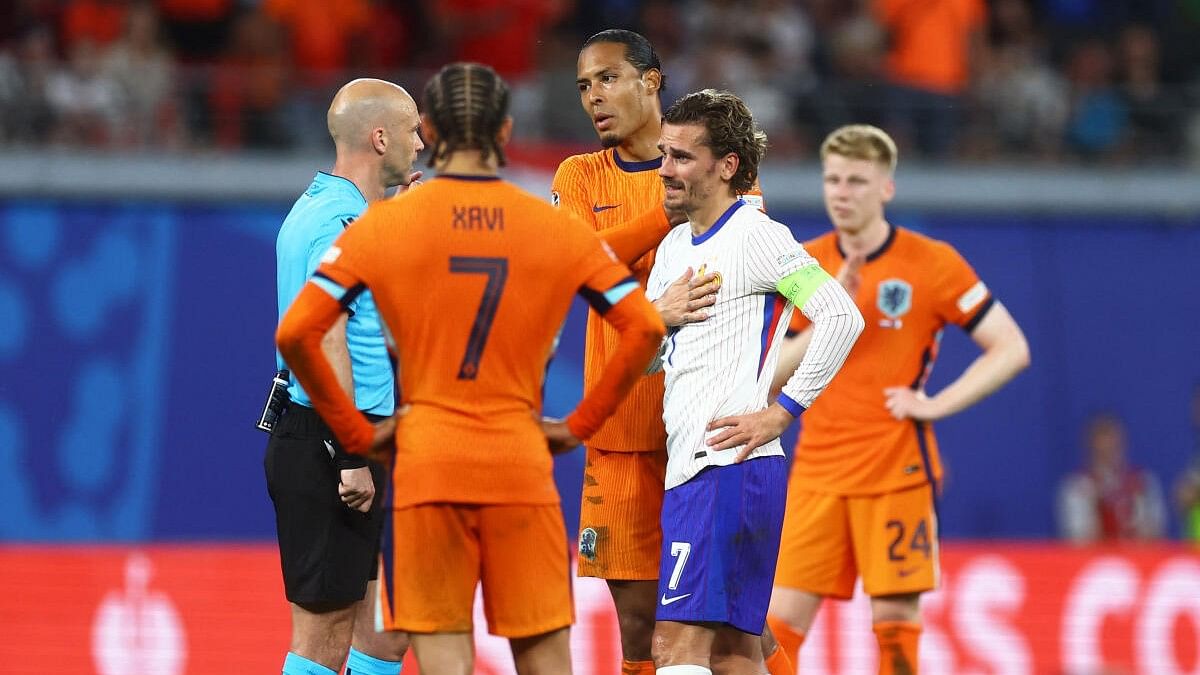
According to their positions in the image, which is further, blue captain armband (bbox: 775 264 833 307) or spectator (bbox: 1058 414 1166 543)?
spectator (bbox: 1058 414 1166 543)

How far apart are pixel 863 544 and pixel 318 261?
9.95 ft

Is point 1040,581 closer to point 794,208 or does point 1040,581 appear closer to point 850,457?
point 850,457

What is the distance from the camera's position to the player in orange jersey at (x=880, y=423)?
7.71 metres

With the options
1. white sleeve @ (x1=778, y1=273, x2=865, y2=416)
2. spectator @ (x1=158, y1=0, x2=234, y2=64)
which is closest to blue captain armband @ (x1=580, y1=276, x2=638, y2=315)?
white sleeve @ (x1=778, y1=273, x2=865, y2=416)

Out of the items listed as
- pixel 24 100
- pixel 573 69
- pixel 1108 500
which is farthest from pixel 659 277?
pixel 24 100

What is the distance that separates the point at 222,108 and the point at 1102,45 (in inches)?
342

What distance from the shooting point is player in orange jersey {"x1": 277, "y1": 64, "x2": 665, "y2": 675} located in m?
4.91

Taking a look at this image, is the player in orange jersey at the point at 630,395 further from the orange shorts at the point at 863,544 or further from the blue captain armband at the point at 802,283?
the orange shorts at the point at 863,544

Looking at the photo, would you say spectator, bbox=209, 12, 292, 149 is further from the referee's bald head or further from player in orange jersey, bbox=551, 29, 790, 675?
player in orange jersey, bbox=551, 29, 790, 675

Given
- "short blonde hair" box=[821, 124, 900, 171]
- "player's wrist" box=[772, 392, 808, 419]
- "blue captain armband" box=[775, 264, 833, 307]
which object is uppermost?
"short blonde hair" box=[821, 124, 900, 171]

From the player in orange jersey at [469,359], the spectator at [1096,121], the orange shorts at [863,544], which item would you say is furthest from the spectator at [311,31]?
the player in orange jersey at [469,359]

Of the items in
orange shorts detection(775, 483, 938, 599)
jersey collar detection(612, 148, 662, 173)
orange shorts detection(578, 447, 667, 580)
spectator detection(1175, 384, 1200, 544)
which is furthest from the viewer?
spectator detection(1175, 384, 1200, 544)

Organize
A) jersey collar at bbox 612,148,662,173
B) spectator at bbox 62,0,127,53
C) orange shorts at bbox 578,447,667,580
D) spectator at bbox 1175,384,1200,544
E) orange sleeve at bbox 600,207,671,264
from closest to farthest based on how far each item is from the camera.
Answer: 1. orange sleeve at bbox 600,207,671,264
2. orange shorts at bbox 578,447,667,580
3. jersey collar at bbox 612,148,662,173
4. spectator at bbox 1175,384,1200,544
5. spectator at bbox 62,0,127,53

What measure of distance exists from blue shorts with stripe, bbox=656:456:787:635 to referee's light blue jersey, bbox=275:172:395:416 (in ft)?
4.15
